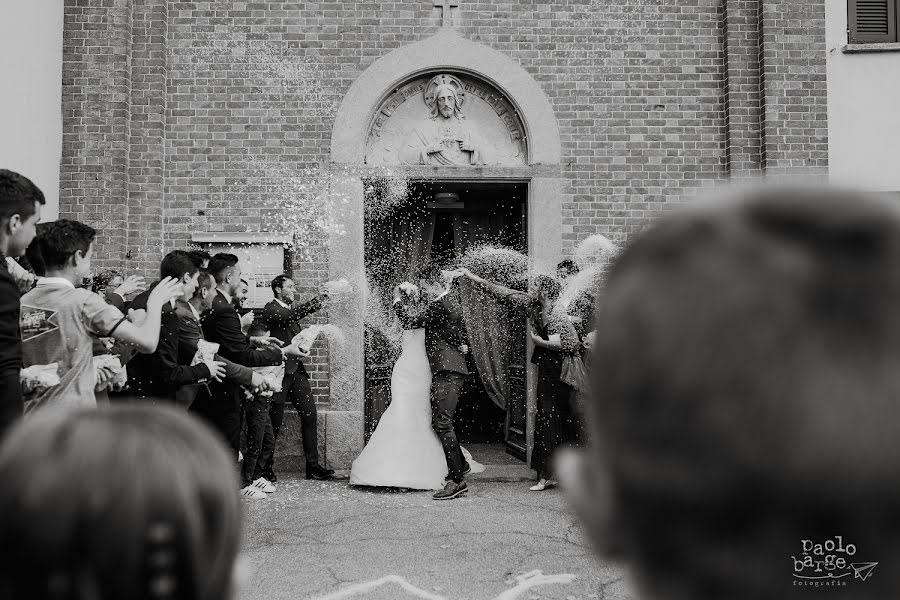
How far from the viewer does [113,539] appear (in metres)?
0.93

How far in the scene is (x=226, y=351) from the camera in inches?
258

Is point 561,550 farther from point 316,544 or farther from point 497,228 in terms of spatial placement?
point 497,228

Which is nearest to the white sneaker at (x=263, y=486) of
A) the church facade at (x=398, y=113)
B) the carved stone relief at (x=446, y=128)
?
the church facade at (x=398, y=113)

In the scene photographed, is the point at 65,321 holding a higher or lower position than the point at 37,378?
higher

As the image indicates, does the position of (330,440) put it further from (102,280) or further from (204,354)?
(204,354)

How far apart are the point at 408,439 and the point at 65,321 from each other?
4590 mm

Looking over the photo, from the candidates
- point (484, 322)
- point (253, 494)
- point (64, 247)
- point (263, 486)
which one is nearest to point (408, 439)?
point (263, 486)

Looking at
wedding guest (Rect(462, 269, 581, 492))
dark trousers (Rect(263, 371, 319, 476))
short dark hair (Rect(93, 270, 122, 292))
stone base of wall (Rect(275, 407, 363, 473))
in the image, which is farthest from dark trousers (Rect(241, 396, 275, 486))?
wedding guest (Rect(462, 269, 581, 492))

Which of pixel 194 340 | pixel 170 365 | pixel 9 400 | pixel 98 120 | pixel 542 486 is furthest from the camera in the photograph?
pixel 98 120

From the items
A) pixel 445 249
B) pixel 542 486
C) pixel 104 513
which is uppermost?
pixel 445 249

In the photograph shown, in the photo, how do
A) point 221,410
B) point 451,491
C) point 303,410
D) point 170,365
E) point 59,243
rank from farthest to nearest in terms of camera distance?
point 303,410, point 451,491, point 221,410, point 170,365, point 59,243

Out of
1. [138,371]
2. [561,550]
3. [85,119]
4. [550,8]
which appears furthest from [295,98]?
[561,550]

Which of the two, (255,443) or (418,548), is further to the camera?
(255,443)

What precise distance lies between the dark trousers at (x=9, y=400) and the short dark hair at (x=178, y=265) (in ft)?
7.75
